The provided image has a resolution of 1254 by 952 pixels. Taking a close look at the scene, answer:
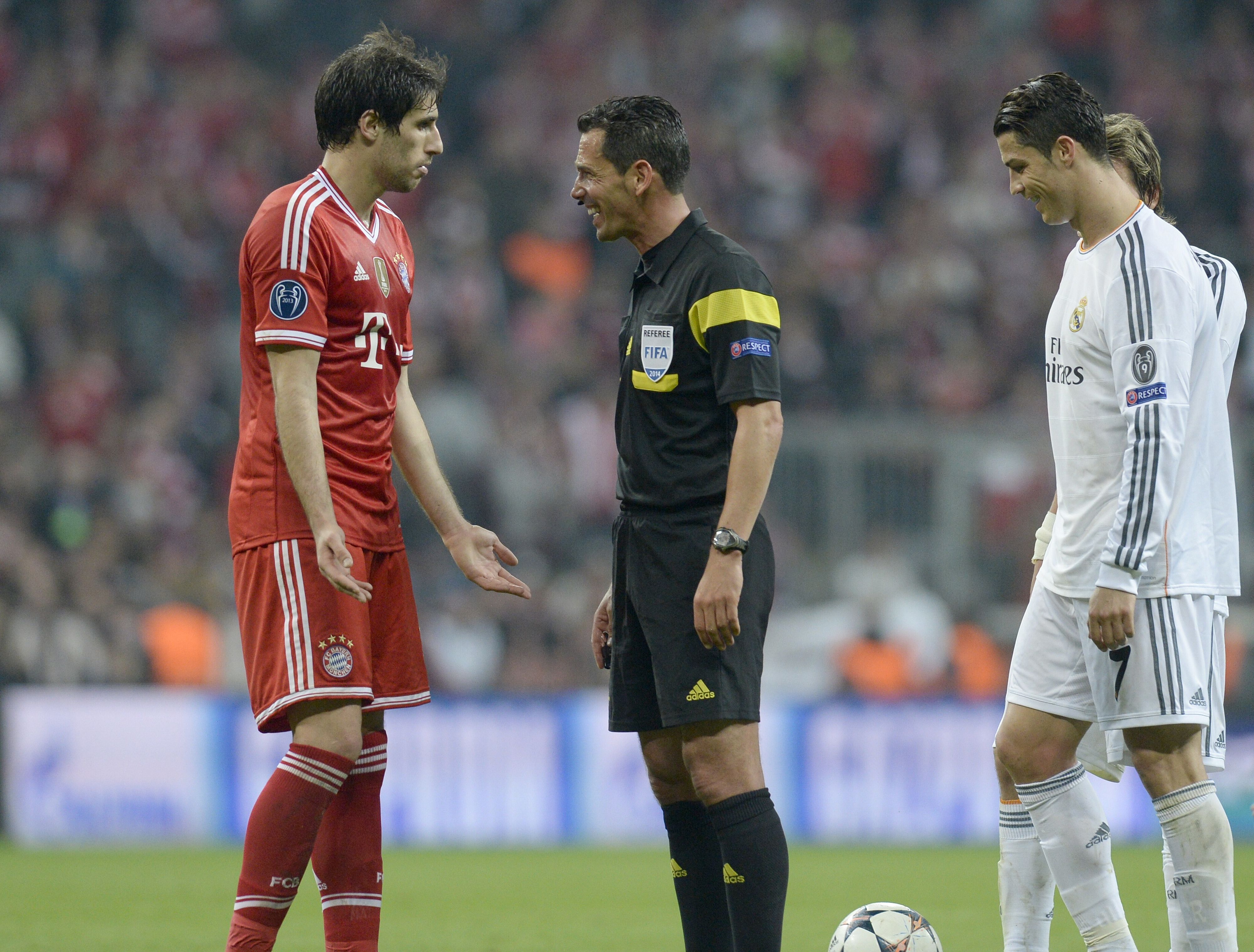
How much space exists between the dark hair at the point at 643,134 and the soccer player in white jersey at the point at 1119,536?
0.85 m

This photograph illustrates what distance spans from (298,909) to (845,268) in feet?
29.7

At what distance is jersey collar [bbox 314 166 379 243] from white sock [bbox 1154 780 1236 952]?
2510 mm

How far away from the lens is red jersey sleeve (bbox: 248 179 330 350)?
4.09m

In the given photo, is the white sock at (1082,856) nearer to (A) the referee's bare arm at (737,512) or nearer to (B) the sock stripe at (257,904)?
(A) the referee's bare arm at (737,512)

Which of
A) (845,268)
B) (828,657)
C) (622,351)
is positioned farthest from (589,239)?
(622,351)

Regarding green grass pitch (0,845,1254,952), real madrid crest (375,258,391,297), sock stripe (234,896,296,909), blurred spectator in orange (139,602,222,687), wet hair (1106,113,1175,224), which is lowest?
green grass pitch (0,845,1254,952)

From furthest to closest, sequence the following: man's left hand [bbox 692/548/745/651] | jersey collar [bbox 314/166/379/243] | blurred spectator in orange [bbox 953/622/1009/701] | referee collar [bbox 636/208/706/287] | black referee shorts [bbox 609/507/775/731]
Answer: blurred spectator in orange [bbox 953/622/1009/701]
referee collar [bbox 636/208/706/287]
jersey collar [bbox 314/166/379/243]
black referee shorts [bbox 609/507/775/731]
man's left hand [bbox 692/548/745/651]

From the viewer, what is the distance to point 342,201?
432 cm

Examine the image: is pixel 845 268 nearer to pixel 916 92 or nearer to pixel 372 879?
pixel 916 92

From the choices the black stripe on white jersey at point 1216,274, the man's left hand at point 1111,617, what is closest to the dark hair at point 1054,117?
the black stripe on white jersey at point 1216,274

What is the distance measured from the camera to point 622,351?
449 cm

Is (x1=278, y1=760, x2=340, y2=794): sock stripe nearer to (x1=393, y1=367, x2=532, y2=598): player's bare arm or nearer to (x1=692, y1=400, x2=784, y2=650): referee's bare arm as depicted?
(x1=393, y1=367, x2=532, y2=598): player's bare arm

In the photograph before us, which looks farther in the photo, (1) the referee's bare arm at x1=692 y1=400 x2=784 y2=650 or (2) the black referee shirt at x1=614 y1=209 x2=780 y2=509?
(2) the black referee shirt at x1=614 y1=209 x2=780 y2=509

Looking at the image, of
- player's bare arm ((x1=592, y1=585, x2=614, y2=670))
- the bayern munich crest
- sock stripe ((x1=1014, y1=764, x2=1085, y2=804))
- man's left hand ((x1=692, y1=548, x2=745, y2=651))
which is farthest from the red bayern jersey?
sock stripe ((x1=1014, y1=764, x2=1085, y2=804))
